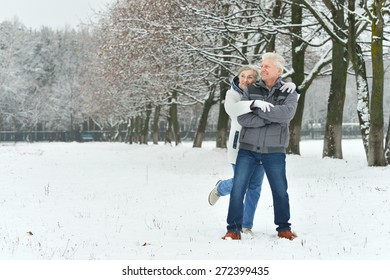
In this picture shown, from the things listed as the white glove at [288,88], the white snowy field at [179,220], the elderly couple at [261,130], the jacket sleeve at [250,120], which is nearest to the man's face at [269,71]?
the elderly couple at [261,130]

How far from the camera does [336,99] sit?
15570mm

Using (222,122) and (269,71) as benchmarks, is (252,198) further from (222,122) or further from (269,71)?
(222,122)

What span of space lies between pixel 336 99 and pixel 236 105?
10545 mm

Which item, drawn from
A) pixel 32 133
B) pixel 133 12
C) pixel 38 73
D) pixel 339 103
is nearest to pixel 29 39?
pixel 38 73

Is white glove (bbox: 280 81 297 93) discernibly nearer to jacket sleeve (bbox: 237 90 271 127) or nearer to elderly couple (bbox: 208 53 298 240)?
elderly couple (bbox: 208 53 298 240)

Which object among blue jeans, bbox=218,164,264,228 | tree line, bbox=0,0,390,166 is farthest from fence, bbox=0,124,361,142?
blue jeans, bbox=218,164,264,228

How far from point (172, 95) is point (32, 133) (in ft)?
142

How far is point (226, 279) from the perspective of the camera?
4312 millimetres

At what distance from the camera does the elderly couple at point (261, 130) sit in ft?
18.8

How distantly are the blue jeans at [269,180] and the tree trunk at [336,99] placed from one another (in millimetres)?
10091

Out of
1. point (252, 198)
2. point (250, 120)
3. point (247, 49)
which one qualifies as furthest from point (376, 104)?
point (247, 49)

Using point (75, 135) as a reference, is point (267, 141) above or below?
above

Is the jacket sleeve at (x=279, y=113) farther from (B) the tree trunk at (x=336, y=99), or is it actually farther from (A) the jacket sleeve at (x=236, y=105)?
(B) the tree trunk at (x=336, y=99)

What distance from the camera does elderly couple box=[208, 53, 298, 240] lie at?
5.72m
